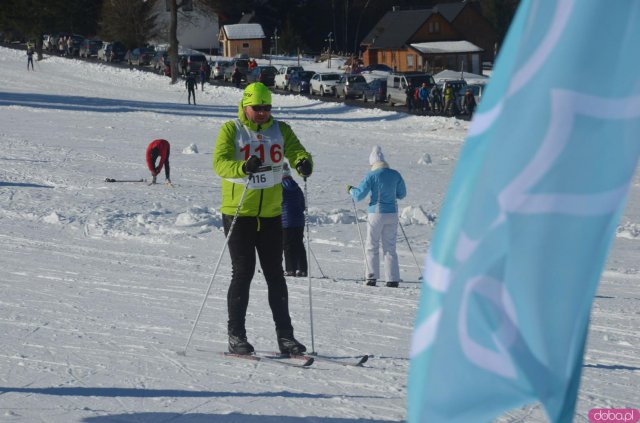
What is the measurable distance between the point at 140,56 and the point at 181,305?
58.7 meters

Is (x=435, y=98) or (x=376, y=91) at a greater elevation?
(x=376, y=91)

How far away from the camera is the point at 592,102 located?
2.59 metres

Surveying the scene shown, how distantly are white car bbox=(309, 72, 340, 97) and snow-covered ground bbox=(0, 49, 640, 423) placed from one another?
77.9 feet

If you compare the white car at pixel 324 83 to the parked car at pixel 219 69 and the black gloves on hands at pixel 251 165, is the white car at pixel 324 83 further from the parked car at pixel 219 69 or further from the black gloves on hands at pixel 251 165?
the black gloves on hands at pixel 251 165

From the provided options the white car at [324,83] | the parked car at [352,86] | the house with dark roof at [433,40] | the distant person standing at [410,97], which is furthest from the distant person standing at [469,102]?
the house with dark roof at [433,40]

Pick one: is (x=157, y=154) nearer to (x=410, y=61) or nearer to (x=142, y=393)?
(x=142, y=393)

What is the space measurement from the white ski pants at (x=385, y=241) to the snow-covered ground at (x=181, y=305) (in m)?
0.25

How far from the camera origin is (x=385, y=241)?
10859mm

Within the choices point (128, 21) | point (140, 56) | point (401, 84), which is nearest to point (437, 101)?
point (401, 84)

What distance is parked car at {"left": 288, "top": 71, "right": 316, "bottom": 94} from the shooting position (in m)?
51.5

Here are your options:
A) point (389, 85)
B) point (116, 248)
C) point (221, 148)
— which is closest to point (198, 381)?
point (221, 148)

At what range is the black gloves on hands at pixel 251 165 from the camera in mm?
6359

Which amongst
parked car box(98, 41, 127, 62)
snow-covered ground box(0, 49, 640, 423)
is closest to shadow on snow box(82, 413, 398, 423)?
snow-covered ground box(0, 49, 640, 423)

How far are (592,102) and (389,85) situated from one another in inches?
1718
